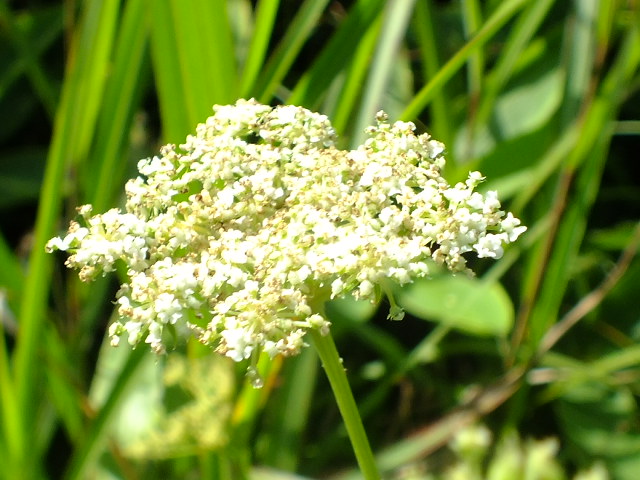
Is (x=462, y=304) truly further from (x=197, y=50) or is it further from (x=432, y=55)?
(x=197, y=50)

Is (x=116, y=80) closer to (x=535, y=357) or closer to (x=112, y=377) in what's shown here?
(x=112, y=377)

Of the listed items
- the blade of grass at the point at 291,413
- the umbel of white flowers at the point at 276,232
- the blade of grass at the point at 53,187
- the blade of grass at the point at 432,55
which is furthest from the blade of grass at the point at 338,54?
the blade of grass at the point at 291,413

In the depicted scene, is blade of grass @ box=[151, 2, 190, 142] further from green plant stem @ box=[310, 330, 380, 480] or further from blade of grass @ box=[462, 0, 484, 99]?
green plant stem @ box=[310, 330, 380, 480]

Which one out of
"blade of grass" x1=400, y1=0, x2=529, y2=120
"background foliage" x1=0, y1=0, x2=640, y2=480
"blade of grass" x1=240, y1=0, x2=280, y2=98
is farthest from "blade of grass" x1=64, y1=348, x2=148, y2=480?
"blade of grass" x1=400, y1=0, x2=529, y2=120

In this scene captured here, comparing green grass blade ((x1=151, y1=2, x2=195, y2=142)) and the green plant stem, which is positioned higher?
green grass blade ((x1=151, y1=2, x2=195, y2=142))

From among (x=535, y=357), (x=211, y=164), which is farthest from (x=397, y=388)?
(x=211, y=164)

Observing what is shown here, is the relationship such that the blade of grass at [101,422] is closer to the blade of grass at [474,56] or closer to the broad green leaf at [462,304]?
the broad green leaf at [462,304]

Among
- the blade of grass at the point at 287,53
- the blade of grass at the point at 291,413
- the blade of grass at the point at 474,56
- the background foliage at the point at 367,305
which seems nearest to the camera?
the blade of grass at the point at 287,53
